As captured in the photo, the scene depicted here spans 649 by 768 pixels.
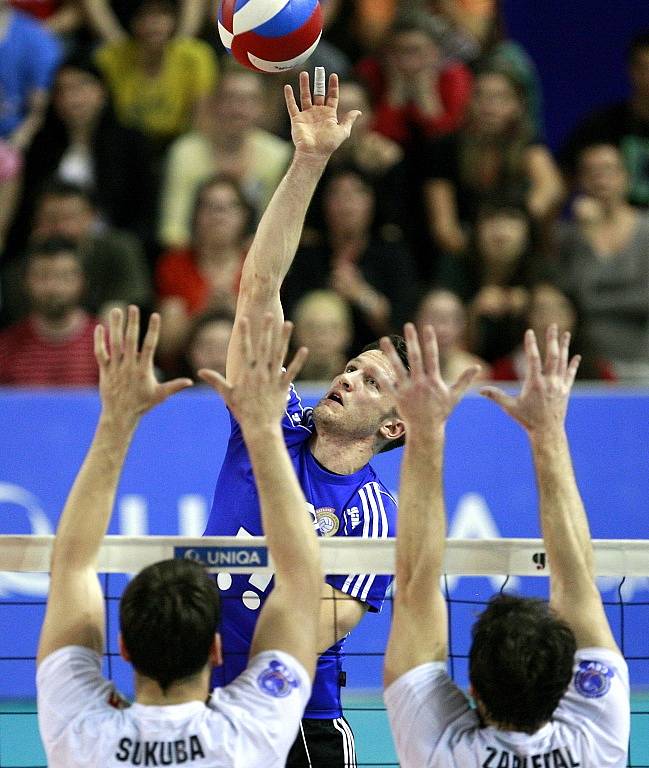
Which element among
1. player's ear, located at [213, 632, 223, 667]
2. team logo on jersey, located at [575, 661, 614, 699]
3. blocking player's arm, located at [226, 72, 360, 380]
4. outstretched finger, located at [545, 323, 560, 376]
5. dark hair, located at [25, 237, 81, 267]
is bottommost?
team logo on jersey, located at [575, 661, 614, 699]

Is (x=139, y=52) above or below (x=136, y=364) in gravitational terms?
above

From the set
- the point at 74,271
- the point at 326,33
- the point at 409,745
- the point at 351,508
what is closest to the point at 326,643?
the point at 351,508

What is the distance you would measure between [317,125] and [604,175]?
6734 millimetres

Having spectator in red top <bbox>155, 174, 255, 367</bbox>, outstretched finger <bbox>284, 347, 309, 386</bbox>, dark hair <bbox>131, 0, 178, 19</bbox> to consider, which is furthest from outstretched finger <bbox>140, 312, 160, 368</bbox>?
dark hair <bbox>131, 0, 178, 19</bbox>

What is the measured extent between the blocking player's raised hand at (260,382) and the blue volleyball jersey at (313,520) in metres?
1.46

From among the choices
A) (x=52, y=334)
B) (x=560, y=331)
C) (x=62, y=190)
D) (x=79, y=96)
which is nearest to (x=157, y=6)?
(x=79, y=96)

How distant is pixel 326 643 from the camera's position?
200 inches

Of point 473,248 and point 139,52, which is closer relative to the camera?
point 473,248

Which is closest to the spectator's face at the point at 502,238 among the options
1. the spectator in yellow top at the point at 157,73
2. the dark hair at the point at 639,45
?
the dark hair at the point at 639,45

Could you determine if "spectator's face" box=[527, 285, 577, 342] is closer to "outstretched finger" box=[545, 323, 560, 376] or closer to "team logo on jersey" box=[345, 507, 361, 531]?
"team logo on jersey" box=[345, 507, 361, 531]

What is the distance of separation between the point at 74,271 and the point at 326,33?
159 inches

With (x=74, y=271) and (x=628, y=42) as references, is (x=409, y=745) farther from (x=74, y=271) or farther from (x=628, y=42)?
(x=628, y=42)

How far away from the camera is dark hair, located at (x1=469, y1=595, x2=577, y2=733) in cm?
362

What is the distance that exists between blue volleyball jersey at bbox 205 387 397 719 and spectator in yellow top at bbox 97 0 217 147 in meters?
7.06
